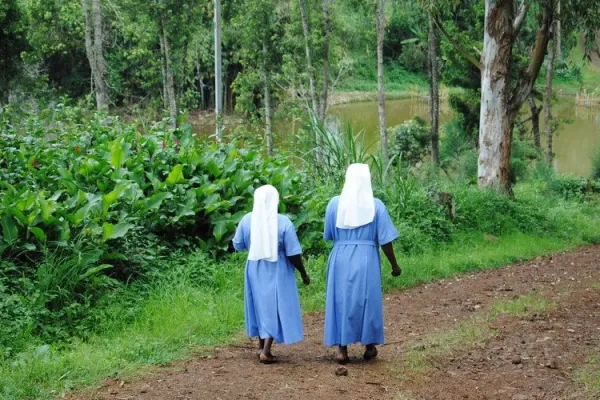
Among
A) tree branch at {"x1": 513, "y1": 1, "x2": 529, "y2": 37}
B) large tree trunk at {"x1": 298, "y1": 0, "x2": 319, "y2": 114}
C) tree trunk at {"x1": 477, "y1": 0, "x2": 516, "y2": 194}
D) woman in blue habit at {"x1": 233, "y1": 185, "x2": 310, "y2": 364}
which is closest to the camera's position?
woman in blue habit at {"x1": 233, "y1": 185, "x2": 310, "y2": 364}

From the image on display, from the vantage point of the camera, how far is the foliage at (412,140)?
29.9 m

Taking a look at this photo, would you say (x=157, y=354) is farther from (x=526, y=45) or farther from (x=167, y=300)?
(x=526, y=45)

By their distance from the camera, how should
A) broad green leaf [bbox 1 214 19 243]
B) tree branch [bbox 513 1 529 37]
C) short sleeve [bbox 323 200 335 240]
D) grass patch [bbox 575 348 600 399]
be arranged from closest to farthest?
grass patch [bbox 575 348 600 399] < short sleeve [bbox 323 200 335 240] < broad green leaf [bbox 1 214 19 243] < tree branch [bbox 513 1 529 37]

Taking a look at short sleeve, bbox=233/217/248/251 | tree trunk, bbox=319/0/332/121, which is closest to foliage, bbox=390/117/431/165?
tree trunk, bbox=319/0/332/121

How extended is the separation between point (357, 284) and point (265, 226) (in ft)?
2.91

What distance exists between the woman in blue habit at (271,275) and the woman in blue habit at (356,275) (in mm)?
307

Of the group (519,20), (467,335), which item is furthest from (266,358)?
(519,20)

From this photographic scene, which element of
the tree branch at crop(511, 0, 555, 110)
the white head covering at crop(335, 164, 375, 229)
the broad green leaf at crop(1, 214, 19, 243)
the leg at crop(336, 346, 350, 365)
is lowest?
the leg at crop(336, 346, 350, 365)

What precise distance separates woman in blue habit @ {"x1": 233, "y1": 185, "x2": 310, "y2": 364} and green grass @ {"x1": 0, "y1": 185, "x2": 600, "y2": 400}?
0.82 m

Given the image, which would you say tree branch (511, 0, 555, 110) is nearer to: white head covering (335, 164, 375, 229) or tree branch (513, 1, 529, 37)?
tree branch (513, 1, 529, 37)

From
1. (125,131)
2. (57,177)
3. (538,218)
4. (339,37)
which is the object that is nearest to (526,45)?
(339,37)

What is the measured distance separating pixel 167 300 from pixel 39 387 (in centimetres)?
265

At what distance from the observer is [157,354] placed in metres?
7.22

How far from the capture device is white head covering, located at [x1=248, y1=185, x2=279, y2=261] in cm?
691
